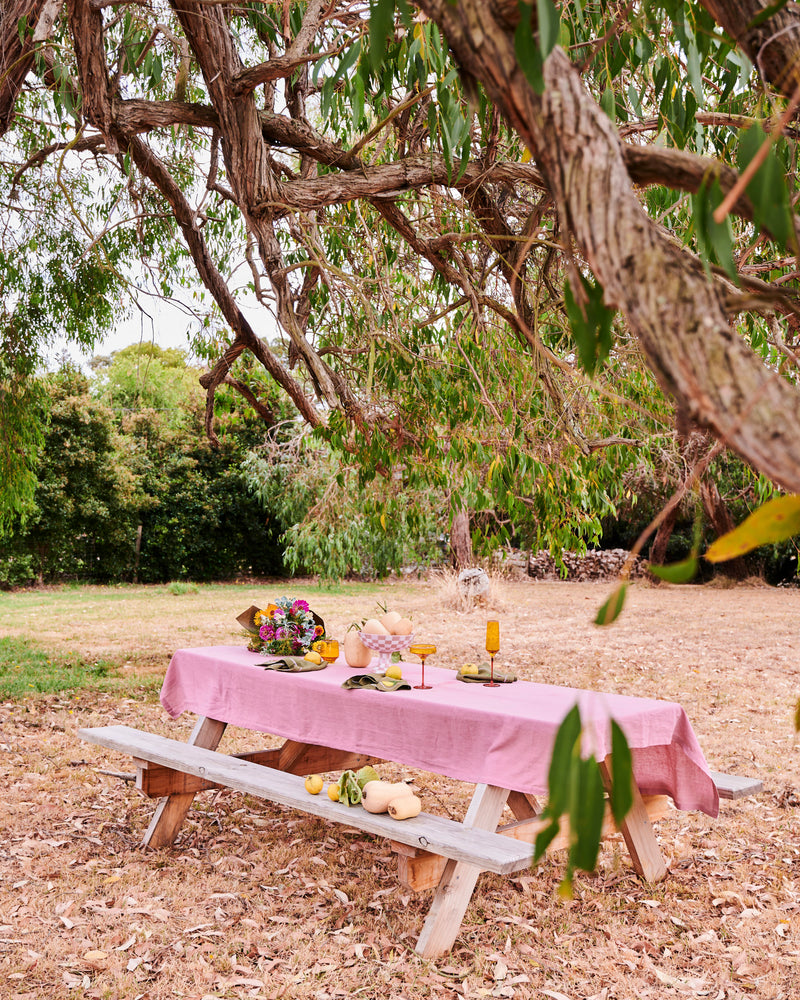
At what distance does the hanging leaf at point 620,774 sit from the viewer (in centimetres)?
78

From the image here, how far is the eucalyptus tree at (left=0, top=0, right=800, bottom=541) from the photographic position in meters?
0.79

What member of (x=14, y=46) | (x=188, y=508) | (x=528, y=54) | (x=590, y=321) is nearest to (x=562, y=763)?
(x=590, y=321)

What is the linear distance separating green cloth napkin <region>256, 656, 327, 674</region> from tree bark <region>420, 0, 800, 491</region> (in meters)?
3.54

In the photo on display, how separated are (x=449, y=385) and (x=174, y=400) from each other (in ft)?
77.5

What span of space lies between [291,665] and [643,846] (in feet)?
5.70

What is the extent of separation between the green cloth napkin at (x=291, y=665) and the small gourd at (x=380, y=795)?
1.00 m

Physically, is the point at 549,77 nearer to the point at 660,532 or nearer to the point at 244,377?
the point at 244,377

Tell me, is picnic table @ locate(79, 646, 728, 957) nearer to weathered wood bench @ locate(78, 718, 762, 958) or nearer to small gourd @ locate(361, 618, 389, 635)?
weathered wood bench @ locate(78, 718, 762, 958)

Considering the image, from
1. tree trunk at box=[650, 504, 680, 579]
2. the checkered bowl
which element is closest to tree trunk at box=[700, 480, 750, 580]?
tree trunk at box=[650, 504, 680, 579]

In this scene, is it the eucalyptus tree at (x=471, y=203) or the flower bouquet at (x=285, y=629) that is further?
the flower bouquet at (x=285, y=629)

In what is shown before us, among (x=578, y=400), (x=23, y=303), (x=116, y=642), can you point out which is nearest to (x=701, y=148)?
(x=578, y=400)

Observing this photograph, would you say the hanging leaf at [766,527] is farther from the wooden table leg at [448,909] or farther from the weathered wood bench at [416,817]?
the wooden table leg at [448,909]

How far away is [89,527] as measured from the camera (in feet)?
55.4

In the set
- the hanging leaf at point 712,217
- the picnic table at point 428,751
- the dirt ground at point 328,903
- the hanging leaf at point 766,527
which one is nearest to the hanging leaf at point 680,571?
the hanging leaf at point 766,527
